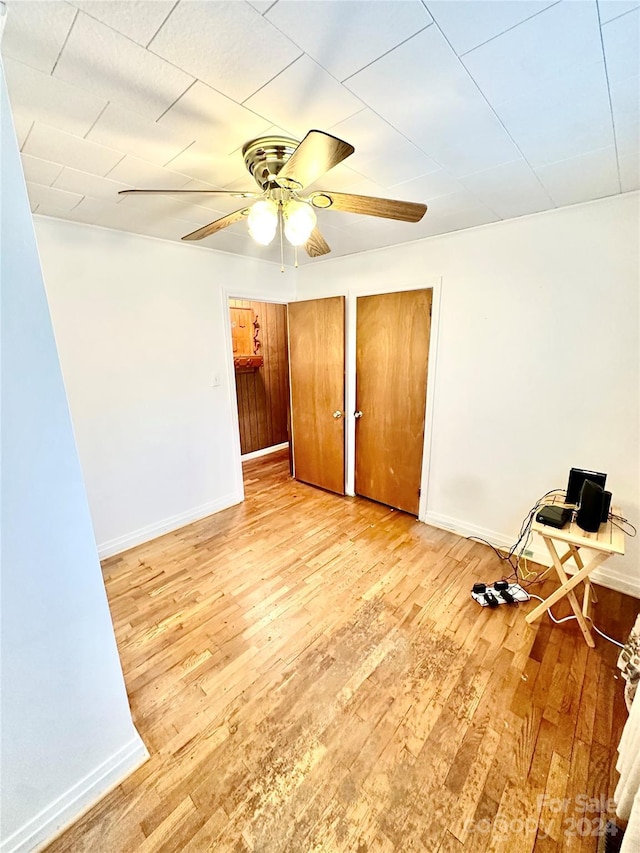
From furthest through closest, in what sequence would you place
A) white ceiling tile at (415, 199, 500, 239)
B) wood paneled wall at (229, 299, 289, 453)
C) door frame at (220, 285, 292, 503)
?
wood paneled wall at (229, 299, 289, 453), door frame at (220, 285, 292, 503), white ceiling tile at (415, 199, 500, 239)

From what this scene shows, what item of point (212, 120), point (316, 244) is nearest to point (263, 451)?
point (316, 244)

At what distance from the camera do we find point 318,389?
347cm

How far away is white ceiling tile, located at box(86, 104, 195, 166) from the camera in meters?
1.19

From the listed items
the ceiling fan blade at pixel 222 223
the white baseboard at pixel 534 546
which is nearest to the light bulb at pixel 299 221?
the ceiling fan blade at pixel 222 223

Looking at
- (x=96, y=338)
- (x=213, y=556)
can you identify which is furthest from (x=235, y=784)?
(x=96, y=338)

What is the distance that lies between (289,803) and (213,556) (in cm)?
159

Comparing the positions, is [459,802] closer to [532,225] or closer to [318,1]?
[318,1]

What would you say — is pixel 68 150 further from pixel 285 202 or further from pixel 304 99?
pixel 304 99

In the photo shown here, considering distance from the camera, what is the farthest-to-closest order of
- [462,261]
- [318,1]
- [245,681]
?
[462,261] < [245,681] < [318,1]

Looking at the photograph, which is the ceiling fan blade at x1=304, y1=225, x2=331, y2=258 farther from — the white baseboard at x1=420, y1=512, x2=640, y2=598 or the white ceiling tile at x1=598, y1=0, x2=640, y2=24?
the white baseboard at x1=420, y1=512, x2=640, y2=598

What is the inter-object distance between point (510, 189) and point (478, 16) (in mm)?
1144

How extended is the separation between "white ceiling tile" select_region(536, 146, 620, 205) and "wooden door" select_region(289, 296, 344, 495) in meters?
1.70

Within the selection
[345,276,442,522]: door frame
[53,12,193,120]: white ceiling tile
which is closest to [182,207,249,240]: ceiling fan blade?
[53,12,193,120]: white ceiling tile

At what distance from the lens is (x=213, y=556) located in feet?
8.37
